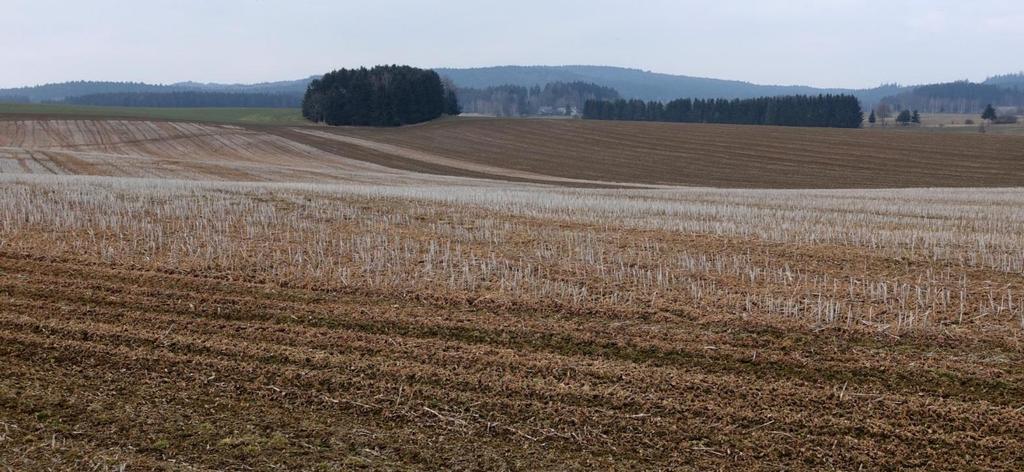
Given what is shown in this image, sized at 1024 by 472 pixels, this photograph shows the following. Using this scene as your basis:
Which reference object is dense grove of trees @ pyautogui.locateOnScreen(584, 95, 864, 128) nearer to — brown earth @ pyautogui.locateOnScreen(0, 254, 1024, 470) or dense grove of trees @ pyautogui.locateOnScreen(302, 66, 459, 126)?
dense grove of trees @ pyautogui.locateOnScreen(302, 66, 459, 126)

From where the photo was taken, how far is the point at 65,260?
11.7m

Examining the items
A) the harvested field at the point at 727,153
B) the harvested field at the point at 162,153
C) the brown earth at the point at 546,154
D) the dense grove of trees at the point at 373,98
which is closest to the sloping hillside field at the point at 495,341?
the harvested field at the point at 162,153

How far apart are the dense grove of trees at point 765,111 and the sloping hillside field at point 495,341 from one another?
4293 inches

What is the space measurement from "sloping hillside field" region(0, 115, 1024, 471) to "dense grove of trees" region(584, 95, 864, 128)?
109m

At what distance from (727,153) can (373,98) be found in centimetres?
4823

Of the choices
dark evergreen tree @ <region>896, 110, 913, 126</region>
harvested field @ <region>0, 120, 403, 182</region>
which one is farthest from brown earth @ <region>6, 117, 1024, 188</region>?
dark evergreen tree @ <region>896, 110, 913, 126</region>

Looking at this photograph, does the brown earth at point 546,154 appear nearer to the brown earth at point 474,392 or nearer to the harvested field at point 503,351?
the harvested field at point 503,351

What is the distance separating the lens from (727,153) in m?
68.4

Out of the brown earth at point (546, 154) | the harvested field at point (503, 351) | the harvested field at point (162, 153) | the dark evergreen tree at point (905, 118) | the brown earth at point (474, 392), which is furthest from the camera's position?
the dark evergreen tree at point (905, 118)

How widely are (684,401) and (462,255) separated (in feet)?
21.8

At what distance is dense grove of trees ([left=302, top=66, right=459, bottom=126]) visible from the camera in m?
98.6

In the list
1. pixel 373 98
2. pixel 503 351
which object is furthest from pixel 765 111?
pixel 503 351

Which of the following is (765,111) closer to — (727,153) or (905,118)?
(905,118)

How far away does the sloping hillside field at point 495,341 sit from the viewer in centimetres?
582
